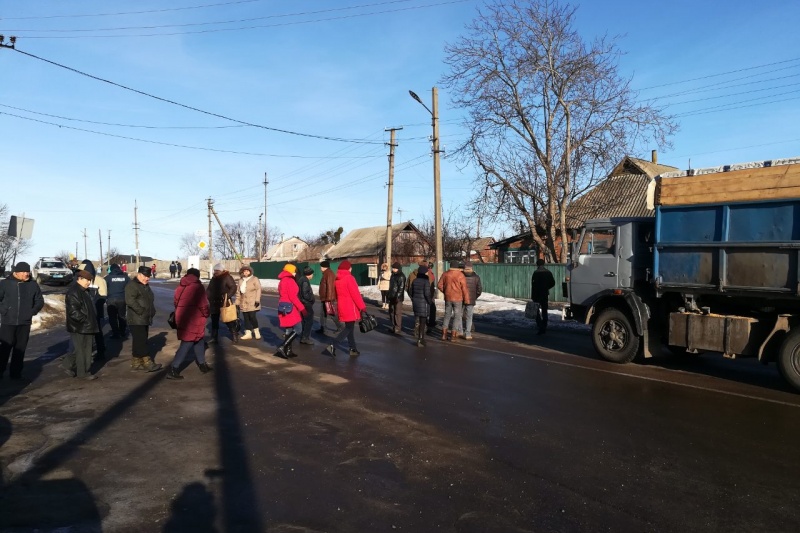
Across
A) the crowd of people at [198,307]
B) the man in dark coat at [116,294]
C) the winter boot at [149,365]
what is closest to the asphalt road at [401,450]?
the winter boot at [149,365]

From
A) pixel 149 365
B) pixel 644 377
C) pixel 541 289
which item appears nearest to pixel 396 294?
pixel 541 289

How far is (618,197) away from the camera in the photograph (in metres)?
32.9

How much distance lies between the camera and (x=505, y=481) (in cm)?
472

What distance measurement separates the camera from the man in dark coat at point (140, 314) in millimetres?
9070

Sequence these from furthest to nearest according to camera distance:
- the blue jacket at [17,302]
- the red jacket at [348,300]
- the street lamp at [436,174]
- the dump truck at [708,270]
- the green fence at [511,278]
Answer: the green fence at [511,278]
the street lamp at [436,174]
the red jacket at [348,300]
the blue jacket at [17,302]
the dump truck at [708,270]

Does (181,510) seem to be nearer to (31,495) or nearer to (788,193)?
(31,495)

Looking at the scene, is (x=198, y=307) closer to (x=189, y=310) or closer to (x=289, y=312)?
(x=189, y=310)

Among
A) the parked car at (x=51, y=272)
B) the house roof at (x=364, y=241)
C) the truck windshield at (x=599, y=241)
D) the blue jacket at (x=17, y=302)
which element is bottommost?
the parked car at (x=51, y=272)

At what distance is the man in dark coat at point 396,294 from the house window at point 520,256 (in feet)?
78.8

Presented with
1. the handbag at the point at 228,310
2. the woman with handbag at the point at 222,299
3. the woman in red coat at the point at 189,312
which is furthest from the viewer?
the handbag at the point at 228,310

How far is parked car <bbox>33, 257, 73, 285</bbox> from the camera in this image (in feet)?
121

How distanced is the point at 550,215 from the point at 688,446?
2207 cm

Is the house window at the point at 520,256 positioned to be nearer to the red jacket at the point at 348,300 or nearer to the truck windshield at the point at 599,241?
the truck windshield at the point at 599,241

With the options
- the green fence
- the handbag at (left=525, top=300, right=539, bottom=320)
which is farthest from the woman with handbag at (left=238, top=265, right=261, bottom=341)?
the green fence
